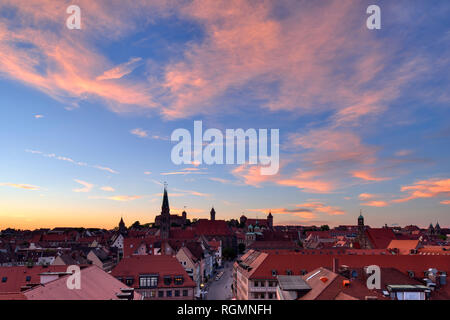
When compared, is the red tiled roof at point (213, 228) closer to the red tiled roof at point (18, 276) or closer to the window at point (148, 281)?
the window at point (148, 281)

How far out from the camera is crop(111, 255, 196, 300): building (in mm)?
53750

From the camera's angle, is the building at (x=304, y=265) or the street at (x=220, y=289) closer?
the building at (x=304, y=265)

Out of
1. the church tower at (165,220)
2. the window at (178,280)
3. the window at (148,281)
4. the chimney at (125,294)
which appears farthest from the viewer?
the church tower at (165,220)

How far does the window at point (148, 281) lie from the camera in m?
53.9

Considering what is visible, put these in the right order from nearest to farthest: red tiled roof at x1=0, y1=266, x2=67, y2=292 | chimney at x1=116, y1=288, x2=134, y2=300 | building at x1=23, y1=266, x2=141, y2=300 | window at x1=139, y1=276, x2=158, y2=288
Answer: building at x1=23, y1=266, x2=141, y2=300, chimney at x1=116, y1=288, x2=134, y2=300, red tiled roof at x1=0, y1=266, x2=67, y2=292, window at x1=139, y1=276, x2=158, y2=288

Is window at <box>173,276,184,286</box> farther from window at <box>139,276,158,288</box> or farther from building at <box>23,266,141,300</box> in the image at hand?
building at <box>23,266,141,300</box>

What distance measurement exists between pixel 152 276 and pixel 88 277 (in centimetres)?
2281

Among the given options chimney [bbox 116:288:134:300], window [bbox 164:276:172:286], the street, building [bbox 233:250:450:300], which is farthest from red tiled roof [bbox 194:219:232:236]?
chimney [bbox 116:288:134:300]

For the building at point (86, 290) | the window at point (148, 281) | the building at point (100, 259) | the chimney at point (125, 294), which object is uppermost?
the building at point (86, 290)

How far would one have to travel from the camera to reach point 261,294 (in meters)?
60.1

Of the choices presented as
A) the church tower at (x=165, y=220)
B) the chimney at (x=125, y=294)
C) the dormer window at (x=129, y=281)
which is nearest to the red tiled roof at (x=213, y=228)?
the church tower at (x=165, y=220)

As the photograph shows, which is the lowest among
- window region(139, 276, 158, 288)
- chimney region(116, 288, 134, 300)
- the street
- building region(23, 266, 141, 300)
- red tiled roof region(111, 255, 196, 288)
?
the street
